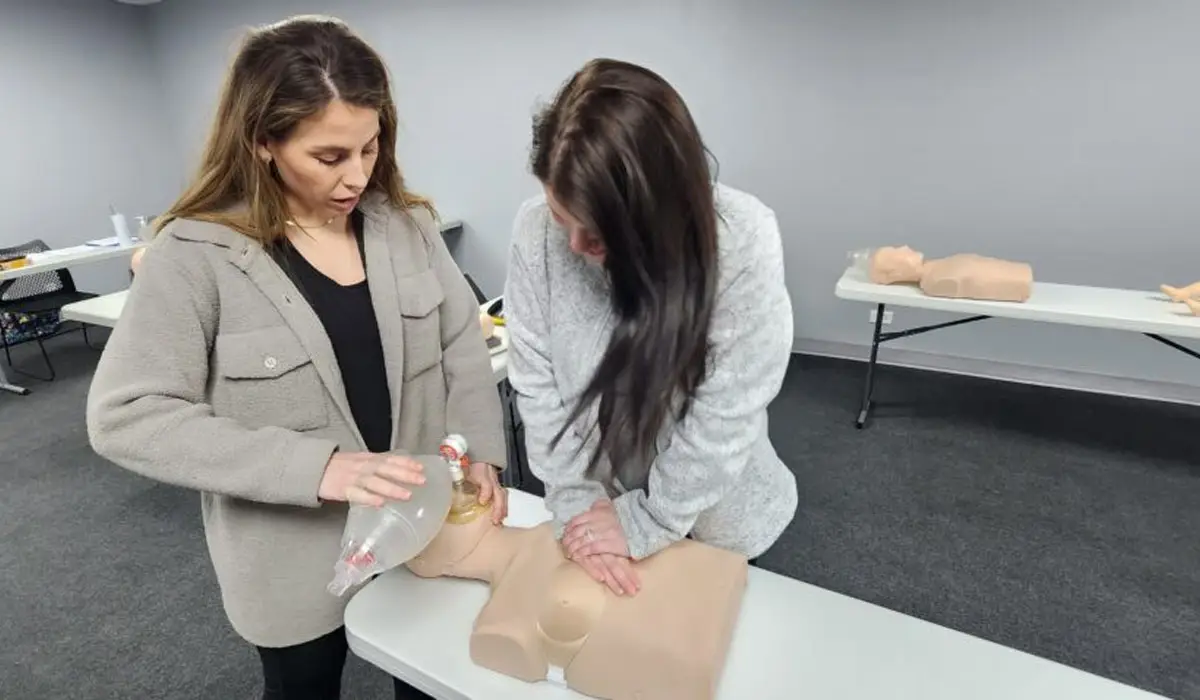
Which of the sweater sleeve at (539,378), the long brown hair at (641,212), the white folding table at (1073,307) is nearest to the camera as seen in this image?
the long brown hair at (641,212)

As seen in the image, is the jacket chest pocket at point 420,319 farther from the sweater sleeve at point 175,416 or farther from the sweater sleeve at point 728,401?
the sweater sleeve at point 728,401

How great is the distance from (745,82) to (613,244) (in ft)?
9.67

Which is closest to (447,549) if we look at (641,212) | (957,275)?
(641,212)

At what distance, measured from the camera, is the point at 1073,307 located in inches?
89.4

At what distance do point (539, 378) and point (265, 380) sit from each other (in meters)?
0.34

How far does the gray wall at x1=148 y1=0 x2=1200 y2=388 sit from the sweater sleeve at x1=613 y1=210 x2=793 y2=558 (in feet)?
6.28

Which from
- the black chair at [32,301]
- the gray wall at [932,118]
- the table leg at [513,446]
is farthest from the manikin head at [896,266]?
the black chair at [32,301]

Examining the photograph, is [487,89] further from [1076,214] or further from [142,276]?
[142,276]

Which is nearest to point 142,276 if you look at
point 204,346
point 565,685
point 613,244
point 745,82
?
point 204,346

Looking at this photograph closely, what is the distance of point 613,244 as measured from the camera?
664 millimetres

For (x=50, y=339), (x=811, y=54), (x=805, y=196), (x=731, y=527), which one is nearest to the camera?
(x=731, y=527)

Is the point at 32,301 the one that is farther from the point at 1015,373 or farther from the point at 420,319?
the point at 1015,373

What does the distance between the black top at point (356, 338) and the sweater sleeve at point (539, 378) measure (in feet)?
0.64

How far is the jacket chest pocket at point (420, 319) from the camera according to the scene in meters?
0.94
